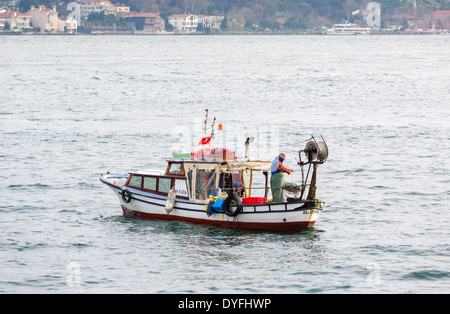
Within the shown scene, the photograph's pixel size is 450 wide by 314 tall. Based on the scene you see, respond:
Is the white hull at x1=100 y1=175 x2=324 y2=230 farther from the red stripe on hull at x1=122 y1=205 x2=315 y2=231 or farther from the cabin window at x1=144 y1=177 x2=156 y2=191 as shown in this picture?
the cabin window at x1=144 y1=177 x2=156 y2=191

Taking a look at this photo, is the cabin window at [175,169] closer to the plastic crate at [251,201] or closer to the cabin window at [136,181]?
the cabin window at [136,181]

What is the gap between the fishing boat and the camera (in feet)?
89.4

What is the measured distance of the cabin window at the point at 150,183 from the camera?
96.4 feet

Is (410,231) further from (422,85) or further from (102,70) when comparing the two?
(102,70)

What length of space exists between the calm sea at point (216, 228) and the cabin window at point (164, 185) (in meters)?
1.32

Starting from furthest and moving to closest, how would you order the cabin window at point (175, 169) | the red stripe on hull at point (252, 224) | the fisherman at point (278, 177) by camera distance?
the cabin window at point (175, 169), the fisherman at point (278, 177), the red stripe on hull at point (252, 224)

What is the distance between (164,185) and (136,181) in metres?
1.38

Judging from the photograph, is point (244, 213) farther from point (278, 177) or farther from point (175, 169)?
point (175, 169)

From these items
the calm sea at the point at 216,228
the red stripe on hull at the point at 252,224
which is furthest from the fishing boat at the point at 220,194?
the calm sea at the point at 216,228

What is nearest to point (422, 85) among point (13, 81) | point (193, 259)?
point (13, 81)

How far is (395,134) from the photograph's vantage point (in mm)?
53812

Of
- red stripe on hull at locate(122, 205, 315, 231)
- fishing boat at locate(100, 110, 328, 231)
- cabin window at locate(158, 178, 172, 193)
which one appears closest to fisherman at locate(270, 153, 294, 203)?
fishing boat at locate(100, 110, 328, 231)

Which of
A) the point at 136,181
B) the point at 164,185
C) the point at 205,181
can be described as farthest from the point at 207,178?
the point at 136,181

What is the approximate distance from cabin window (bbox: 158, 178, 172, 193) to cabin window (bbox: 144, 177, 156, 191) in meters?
0.28
